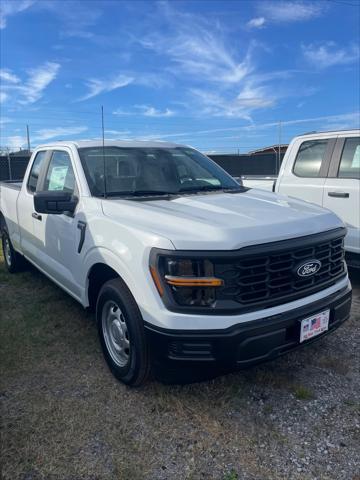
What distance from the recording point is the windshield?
3.51 m

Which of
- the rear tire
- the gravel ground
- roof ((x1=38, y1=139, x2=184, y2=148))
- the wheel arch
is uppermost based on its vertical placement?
roof ((x1=38, y1=139, x2=184, y2=148))

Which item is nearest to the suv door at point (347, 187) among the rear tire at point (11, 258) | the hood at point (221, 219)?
the hood at point (221, 219)

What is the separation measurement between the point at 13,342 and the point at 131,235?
1882mm

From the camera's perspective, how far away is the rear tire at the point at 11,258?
5852 mm

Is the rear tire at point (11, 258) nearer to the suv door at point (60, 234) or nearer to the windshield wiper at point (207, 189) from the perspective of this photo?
the suv door at point (60, 234)

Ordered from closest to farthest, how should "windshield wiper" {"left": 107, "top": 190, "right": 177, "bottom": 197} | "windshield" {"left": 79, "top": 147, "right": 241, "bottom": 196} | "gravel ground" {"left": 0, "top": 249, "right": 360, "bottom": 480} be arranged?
"gravel ground" {"left": 0, "top": 249, "right": 360, "bottom": 480} → "windshield wiper" {"left": 107, "top": 190, "right": 177, "bottom": 197} → "windshield" {"left": 79, "top": 147, "right": 241, "bottom": 196}

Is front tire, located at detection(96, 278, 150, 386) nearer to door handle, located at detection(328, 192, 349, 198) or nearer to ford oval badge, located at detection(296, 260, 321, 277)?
ford oval badge, located at detection(296, 260, 321, 277)

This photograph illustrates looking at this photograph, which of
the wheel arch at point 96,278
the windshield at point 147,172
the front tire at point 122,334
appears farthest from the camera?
the windshield at point 147,172

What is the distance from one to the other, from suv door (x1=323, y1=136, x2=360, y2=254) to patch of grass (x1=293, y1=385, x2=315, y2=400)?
2.50 m

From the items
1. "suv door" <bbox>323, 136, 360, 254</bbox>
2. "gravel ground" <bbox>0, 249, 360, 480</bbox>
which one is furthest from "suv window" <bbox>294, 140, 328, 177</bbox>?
"gravel ground" <bbox>0, 249, 360, 480</bbox>

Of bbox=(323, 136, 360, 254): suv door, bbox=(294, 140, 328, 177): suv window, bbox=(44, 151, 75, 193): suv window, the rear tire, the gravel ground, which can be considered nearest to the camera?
the gravel ground

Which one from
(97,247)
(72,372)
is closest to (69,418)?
(72,372)

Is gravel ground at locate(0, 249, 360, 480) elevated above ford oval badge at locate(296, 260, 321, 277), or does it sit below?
below

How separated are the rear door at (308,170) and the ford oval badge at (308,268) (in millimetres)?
2851
